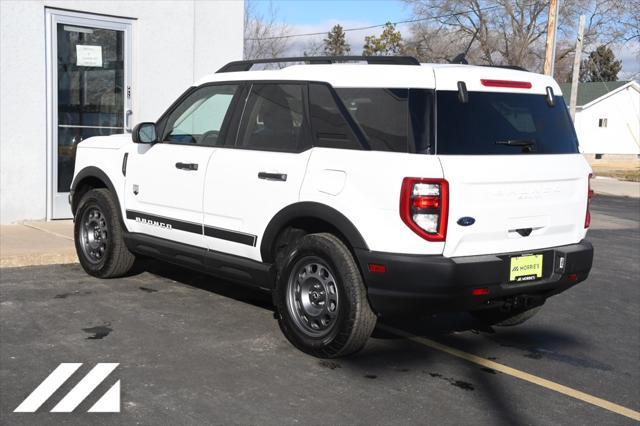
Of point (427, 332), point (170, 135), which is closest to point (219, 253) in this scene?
point (170, 135)

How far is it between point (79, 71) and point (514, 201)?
290 inches

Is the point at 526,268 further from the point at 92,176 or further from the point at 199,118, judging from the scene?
the point at 92,176

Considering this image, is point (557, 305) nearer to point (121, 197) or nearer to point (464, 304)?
point (464, 304)

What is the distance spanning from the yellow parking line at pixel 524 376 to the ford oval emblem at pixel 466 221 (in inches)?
44.6

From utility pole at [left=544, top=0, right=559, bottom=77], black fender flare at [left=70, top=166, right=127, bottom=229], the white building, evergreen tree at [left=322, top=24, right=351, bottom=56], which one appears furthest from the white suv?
evergreen tree at [left=322, top=24, right=351, bottom=56]

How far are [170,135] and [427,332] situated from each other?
2.75 meters

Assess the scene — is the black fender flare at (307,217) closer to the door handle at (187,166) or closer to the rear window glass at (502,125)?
the rear window glass at (502,125)

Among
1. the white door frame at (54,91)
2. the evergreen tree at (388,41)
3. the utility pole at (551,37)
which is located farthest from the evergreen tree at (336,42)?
the white door frame at (54,91)

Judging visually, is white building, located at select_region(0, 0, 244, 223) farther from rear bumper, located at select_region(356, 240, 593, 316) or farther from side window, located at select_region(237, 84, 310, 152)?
rear bumper, located at select_region(356, 240, 593, 316)

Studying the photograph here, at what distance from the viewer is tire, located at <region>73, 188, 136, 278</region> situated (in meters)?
7.00

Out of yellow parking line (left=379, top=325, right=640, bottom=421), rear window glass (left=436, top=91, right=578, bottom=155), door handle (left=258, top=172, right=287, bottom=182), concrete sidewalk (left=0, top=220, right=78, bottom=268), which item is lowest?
yellow parking line (left=379, top=325, right=640, bottom=421)

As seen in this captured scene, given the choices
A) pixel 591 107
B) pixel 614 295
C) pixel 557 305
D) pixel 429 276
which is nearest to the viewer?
pixel 429 276

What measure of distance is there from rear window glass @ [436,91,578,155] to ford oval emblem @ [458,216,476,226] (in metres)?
0.43

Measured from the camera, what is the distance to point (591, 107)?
55.3 metres
